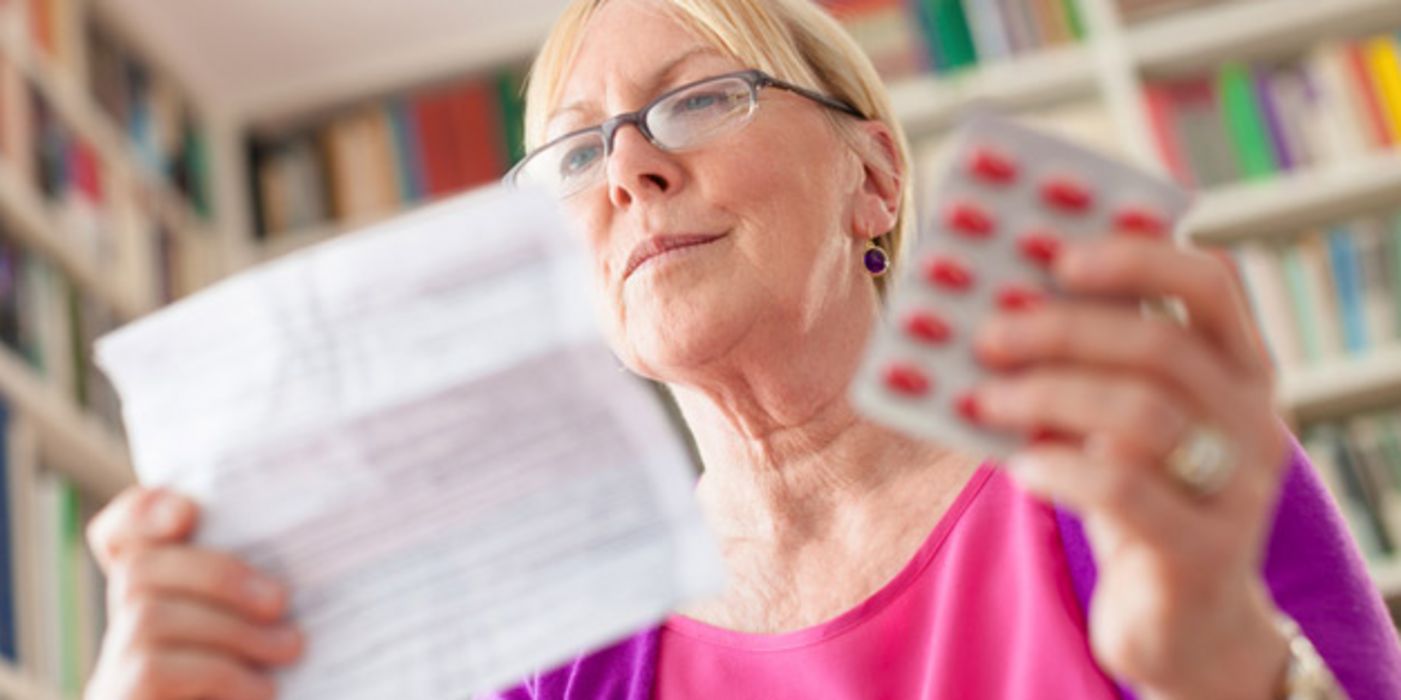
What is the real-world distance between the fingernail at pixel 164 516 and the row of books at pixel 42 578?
150cm

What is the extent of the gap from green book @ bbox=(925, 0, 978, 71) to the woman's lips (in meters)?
1.99

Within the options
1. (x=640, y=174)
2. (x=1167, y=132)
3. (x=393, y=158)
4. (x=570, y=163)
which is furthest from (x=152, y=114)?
(x=640, y=174)

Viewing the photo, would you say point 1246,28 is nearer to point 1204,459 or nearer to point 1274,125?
point 1274,125

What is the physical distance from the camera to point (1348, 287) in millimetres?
2703

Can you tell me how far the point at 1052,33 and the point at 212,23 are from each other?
1.77 metres

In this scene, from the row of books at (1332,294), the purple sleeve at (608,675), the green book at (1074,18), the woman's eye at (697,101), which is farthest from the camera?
the green book at (1074,18)

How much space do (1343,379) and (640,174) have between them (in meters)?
1.86

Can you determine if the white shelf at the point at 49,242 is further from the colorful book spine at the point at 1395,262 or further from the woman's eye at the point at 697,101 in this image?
the colorful book spine at the point at 1395,262

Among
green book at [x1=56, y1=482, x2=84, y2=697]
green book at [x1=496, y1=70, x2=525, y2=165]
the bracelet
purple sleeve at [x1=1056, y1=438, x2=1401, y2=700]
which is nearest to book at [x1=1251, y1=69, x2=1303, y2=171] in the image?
green book at [x1=496, y1=70, x2=525, y2=165]

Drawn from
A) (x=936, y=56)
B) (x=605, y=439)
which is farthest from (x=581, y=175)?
(x=936, y=56)

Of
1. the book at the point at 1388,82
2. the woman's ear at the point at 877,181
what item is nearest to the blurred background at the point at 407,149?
the book at the point at 1388,82

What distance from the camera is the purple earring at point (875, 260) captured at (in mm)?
1347

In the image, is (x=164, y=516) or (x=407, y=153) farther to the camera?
(x=407, y=153)

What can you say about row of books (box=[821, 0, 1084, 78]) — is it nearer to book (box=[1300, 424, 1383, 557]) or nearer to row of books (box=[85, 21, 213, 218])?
book (box=[1300, 424, 1383, 557])
